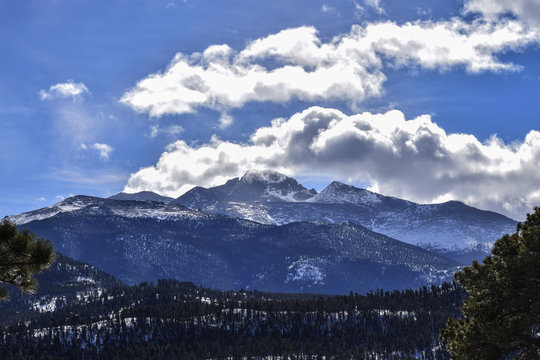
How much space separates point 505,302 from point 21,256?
32897mm

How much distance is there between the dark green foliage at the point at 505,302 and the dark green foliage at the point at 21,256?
31243 mm

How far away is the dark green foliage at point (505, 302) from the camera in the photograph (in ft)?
140

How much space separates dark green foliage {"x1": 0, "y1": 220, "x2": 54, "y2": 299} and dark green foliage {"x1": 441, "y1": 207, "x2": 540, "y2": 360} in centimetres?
3124

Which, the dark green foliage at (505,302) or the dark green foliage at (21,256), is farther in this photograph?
the dark green foliage at (505,302)

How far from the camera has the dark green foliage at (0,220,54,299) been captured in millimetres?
25078

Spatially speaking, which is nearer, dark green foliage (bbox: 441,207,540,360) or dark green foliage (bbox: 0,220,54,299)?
dark green foliage (bbox: 0,220,54,299)

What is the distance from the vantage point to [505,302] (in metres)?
43.2

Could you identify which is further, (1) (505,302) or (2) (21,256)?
(1) (505,302)

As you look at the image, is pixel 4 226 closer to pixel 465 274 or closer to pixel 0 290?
pixel 0 290

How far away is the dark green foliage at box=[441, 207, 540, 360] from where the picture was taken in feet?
140

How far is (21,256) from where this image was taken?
84.2 feet

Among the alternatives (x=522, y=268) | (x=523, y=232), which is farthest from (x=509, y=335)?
(x=523, y=232)

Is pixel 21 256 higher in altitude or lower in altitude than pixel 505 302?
higher

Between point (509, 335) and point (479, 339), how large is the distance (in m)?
2.30
